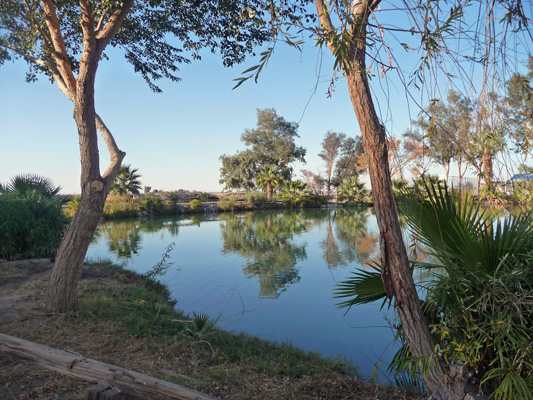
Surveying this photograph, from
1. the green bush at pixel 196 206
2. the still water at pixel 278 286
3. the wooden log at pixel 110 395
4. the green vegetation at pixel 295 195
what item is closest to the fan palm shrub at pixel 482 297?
the still water at pixel 278 286

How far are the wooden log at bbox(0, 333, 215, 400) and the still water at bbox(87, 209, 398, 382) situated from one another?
1331mm

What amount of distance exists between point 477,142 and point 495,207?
967 mm

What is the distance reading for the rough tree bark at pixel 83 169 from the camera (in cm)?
442

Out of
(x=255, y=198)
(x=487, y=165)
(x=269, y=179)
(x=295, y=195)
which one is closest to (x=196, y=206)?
(x=255, y=198)

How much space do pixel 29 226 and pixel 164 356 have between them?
6.79 metres

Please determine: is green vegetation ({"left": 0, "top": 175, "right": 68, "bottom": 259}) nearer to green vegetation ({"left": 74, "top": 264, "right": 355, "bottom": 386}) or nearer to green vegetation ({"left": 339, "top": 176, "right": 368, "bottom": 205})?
green vegetation ({"left": 74, "top": 264, "right": 355, "bottom": 386})

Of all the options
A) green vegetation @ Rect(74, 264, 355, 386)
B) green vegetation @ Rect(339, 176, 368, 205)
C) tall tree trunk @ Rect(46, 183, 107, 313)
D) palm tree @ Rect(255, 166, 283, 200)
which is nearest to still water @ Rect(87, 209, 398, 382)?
green vegetation @ Rect(74, 264, 355, 386)

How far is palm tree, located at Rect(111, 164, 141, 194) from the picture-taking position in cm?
2917

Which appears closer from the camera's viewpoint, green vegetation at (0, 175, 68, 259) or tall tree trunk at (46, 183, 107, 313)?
tall tree trunk at (46, 183, 107, 313)

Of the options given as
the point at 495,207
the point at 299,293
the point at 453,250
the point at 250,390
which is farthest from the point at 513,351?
the point at 299,293

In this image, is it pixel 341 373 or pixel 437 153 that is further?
pixel 341 373

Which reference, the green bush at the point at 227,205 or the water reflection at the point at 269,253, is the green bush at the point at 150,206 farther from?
the water reflection at the point at 269,253

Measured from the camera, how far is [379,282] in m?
3.05

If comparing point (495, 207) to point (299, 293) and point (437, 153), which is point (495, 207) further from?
point (299, 293)
